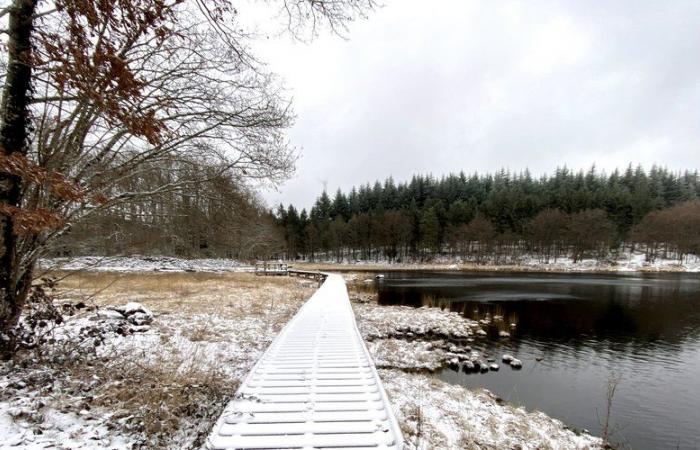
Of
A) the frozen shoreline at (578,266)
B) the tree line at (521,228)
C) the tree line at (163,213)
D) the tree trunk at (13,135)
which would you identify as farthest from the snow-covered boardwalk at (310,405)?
the tree line at (521,228)

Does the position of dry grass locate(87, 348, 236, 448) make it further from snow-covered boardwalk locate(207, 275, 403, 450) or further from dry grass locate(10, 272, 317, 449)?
snow-covered boardwalk locate(207, 275, 403, 450)

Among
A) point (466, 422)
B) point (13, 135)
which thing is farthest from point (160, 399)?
point (466, 422)

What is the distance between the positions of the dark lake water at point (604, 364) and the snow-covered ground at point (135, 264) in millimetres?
7957

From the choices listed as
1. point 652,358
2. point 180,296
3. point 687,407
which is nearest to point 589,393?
point 687,407

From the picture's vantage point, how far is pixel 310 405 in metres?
4.63

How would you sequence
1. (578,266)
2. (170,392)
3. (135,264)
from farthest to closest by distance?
1. (578,266)
2. (135,264)
3. (170,392)

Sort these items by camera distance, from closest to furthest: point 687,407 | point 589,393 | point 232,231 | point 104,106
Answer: point 104,106 → point 232,231 → point 687,407 → point 589,393

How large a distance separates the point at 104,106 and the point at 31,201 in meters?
3.08

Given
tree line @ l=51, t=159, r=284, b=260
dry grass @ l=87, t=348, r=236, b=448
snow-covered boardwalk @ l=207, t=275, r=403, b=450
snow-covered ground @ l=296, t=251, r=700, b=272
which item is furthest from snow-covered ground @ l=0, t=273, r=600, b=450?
snow-covered ground @ l=296, t=251, r=700, b=272

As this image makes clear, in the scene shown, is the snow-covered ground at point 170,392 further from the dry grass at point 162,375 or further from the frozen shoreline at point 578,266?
the frozen shoreline at point 578,266

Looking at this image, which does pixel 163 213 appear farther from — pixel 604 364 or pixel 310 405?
pixel 604 364

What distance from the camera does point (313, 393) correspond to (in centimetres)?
504

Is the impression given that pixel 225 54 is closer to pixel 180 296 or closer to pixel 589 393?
pixel 589 393

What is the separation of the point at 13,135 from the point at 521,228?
79.4 metres
